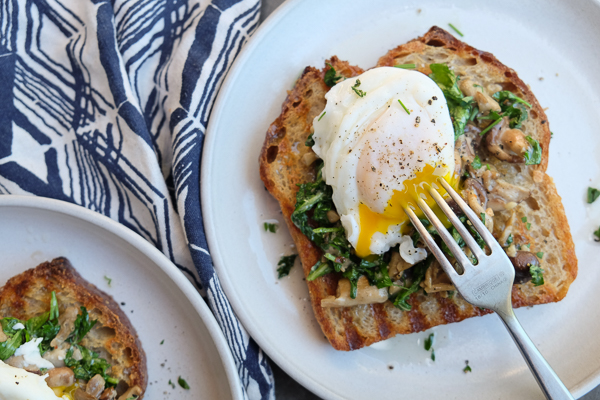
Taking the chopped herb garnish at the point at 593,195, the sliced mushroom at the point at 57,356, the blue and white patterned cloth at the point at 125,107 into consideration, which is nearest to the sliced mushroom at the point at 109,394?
the sliced mushroom at the point at 57,356

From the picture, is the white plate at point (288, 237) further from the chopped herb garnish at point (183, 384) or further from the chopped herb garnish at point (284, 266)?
the chopped herb garnish at point (183, 384)

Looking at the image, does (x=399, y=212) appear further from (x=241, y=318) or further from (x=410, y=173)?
(x=241, y=318)

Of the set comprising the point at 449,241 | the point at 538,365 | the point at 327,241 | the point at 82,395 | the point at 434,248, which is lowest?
the point at 82,395

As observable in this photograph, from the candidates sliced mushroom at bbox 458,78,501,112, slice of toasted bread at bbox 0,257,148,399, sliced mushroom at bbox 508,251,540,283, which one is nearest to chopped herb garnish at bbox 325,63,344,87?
sliced mushroom at bbox 458,78,501,112

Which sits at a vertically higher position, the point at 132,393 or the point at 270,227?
the point at 270,227

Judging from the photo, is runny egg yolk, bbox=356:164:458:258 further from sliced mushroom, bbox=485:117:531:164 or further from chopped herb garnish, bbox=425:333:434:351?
Answer: chopped herb garnish, bbox=425:333:434:351

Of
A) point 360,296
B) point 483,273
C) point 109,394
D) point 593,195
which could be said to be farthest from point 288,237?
A: point 593,195

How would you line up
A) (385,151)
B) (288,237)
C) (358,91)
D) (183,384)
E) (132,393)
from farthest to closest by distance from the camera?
(288,237) → (183,384) → (132,393) → (358,91) → (385,151)

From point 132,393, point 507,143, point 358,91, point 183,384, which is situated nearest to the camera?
point 358,91

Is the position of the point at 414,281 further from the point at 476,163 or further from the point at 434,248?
the point at 476,163
